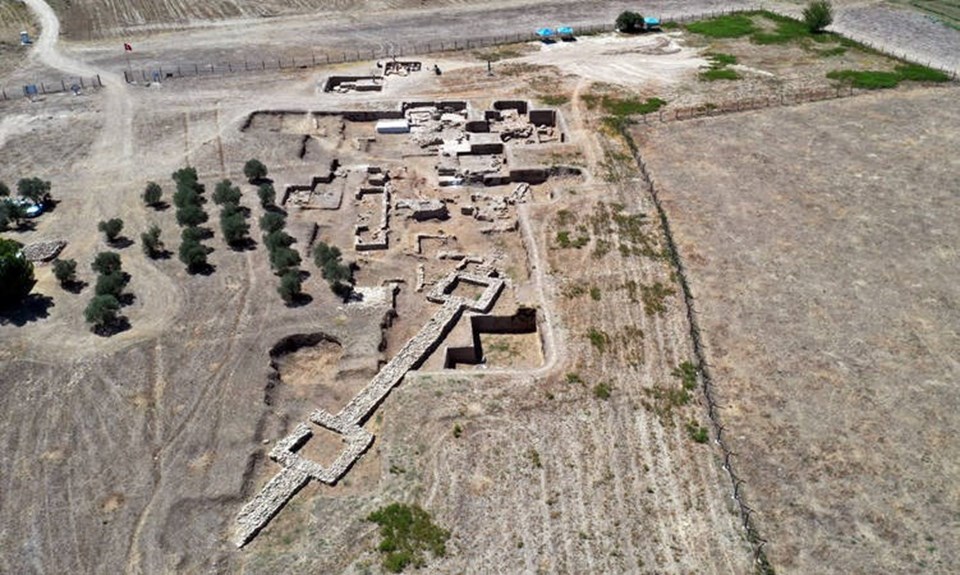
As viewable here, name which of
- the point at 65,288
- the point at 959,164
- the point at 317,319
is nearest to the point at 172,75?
the point at 65,288

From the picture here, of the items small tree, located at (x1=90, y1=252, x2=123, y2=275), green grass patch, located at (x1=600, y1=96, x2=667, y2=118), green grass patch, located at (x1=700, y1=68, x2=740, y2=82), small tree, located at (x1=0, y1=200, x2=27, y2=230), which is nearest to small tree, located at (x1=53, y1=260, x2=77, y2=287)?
small tree, located at (x1=90, y1=252, x2=123, y2=275)

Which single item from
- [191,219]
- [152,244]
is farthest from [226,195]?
[152,244]

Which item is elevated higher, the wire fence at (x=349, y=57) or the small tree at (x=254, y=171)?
the wire fence at (x=349, y=57)

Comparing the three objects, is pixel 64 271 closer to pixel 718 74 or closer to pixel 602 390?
pixel 602 390

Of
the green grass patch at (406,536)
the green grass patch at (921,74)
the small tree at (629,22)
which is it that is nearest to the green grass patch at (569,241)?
the green grass patch at (406,536)

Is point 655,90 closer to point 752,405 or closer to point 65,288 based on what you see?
point 752,405

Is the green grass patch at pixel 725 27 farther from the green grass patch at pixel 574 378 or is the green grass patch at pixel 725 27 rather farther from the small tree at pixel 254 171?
the green grass patch at pixel 574 378

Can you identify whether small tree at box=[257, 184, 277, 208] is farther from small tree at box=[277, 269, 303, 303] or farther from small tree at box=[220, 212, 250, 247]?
small tree at box=[277, 269, 303, 303]
